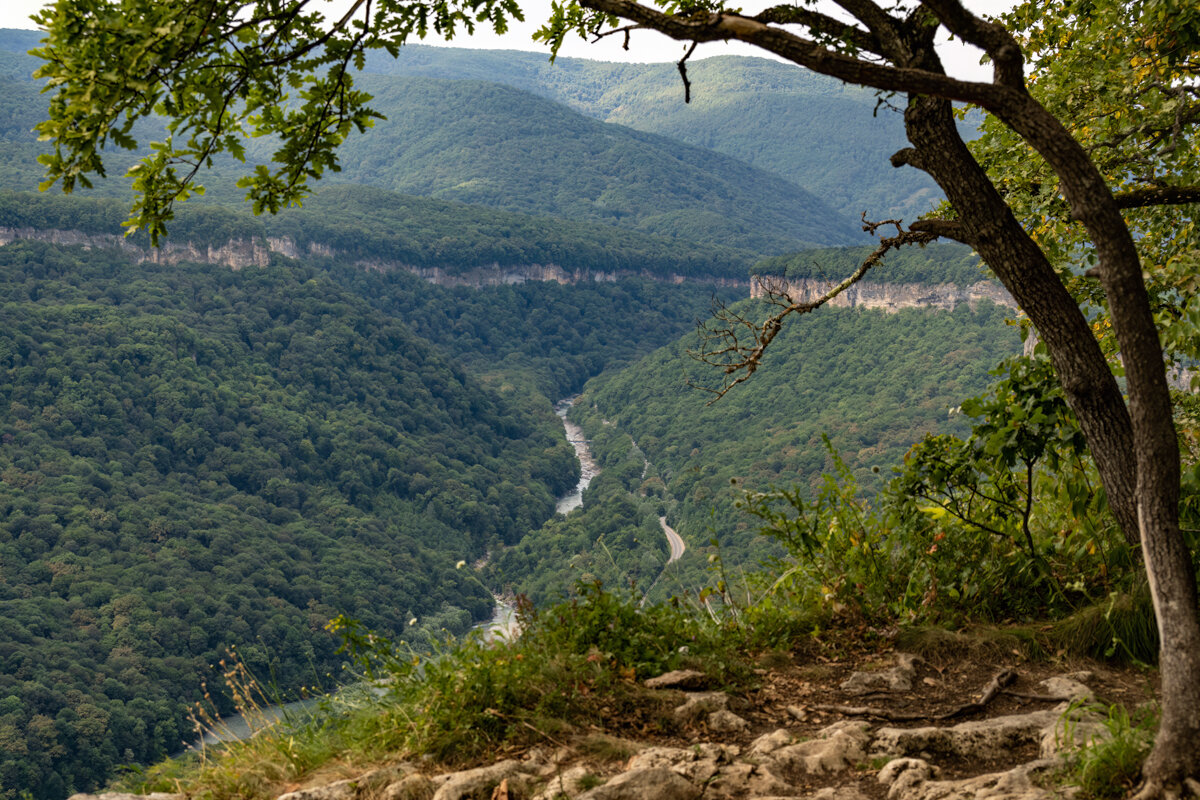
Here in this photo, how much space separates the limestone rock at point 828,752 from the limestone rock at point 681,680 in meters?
0.74

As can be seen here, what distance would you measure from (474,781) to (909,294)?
8454 centimetres

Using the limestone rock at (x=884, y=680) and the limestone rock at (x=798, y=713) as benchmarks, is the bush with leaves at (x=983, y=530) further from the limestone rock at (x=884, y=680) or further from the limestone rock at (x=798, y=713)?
the limestone rock at (x=798, y=713)

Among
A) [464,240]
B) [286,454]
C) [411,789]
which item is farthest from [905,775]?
[464,240]

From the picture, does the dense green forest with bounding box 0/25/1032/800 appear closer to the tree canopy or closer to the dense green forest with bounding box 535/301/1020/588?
the dense green forest with bounding box 535/301/1020/588

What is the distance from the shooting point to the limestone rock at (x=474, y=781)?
322cm

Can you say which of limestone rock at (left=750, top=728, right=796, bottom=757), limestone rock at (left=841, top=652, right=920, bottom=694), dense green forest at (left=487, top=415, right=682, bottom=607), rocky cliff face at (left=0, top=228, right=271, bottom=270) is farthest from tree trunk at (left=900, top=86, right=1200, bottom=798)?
rocky cliff face at (left=0, top=228, right=271, bottom=270)

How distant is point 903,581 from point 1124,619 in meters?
1.23

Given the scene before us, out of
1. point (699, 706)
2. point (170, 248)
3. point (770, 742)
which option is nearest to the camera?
point (770, 742)

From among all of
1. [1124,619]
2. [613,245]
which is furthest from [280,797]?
[613,245]

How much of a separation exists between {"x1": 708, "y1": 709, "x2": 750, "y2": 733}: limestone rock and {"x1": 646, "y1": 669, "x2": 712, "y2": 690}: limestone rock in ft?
1.04

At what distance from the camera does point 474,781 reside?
10.8ft

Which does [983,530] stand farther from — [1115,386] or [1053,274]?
[1053,274]

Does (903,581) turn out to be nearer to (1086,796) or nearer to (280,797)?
(1086,796)

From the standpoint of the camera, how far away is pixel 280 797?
3324mm
